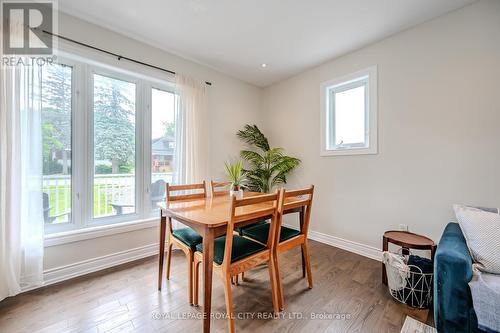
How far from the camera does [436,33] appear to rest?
207 centimetres

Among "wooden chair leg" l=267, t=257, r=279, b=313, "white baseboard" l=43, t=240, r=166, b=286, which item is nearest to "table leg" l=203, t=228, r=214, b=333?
"wooden chair leg" l=267, t=257, r=279, b=313

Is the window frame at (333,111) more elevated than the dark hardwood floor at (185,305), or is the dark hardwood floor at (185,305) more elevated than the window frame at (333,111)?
the window frame at (333,111)

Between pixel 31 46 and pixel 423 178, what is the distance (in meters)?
3.93

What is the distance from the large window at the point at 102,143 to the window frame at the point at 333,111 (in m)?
2.14

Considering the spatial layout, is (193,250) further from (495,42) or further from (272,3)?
(495,42)

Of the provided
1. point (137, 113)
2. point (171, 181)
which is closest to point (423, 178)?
point (171, 181)

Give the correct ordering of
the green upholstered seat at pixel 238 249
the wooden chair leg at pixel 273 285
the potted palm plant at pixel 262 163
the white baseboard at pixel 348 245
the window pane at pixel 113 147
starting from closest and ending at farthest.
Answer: the green upholstered seat at pixel 238 249 → the wooden chair leg at pixel 273 285 → the window pane at pixel 113 147 → the white baseboard at pixel 348 245 → the potted palm plant at pixel 262 163

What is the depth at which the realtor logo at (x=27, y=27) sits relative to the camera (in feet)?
5.67

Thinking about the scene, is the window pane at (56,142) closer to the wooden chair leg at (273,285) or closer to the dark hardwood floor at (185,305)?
the dark hardwood floor at (185,305)

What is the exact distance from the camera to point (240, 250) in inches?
59.7

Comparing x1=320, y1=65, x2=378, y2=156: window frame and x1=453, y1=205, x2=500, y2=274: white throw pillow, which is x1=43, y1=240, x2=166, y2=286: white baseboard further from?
x1=453, y1=205, x2=500, y2=274: white throw pillow

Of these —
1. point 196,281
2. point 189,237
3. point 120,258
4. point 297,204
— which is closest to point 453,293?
point 297,204

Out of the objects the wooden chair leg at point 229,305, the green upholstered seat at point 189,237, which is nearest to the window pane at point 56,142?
the green upholstered seat at point 189,237

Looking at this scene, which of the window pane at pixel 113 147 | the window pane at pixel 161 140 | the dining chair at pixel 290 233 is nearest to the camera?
the dining chair at pixel 290 233
